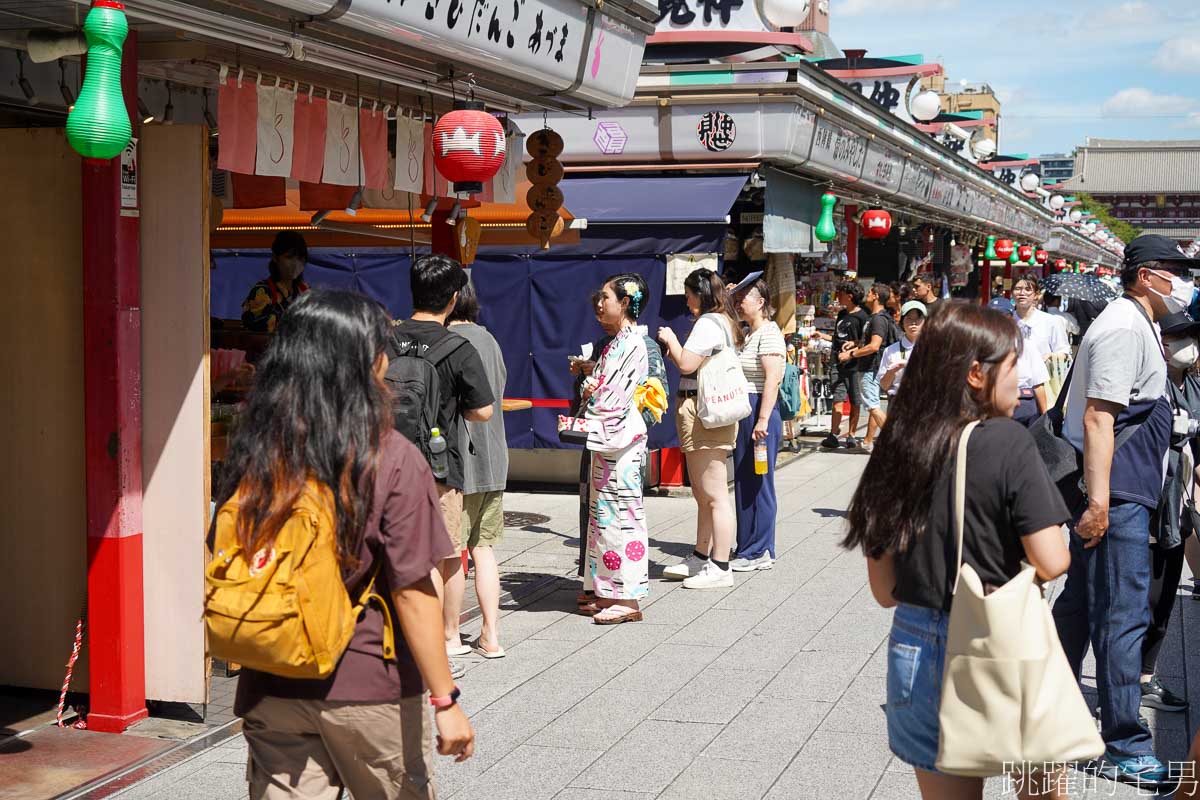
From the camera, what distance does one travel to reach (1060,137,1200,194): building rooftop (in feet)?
296

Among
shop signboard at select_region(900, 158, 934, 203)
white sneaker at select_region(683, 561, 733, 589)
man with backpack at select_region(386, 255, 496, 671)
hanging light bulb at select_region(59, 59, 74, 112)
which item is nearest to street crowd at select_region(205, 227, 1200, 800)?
man with backpack at select_region(386, 255, 496, 671)

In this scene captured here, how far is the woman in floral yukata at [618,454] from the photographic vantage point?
266 inches

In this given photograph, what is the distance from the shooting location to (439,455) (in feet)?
18.3

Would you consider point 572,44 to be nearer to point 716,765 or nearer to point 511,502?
point 716,765

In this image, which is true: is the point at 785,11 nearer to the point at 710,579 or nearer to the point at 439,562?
the point at 710,579

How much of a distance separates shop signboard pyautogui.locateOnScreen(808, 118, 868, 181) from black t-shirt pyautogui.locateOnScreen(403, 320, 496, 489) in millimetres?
7685

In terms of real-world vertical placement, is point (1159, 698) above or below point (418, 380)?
below

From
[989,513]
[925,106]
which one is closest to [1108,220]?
[925,106]

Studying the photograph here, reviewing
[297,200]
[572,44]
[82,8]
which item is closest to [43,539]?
[82,8]

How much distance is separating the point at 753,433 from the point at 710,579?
96cm

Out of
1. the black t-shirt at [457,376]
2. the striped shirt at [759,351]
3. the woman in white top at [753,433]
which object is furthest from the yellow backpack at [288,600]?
the striped shirt at [759,351]

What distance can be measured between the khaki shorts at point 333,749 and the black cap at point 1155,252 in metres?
3.40

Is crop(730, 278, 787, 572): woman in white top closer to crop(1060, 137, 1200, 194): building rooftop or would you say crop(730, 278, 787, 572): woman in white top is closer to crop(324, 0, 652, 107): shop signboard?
crop(324, 0, 652, 107): shop signboard

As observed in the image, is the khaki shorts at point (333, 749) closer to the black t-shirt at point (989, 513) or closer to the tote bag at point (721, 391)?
the black t-shirt at point (989, 513)
